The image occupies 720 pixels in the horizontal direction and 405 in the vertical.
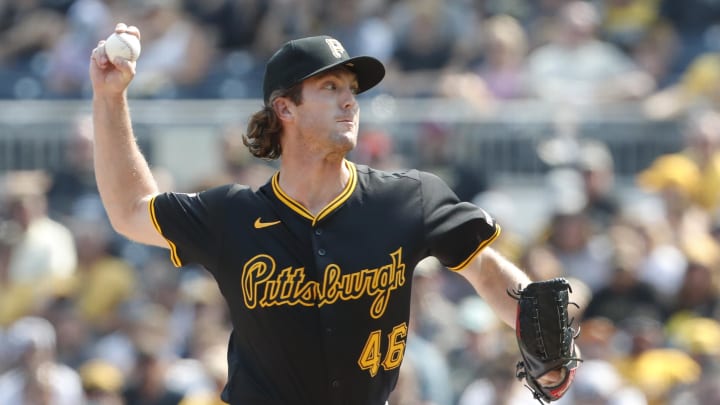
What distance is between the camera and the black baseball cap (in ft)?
14.8

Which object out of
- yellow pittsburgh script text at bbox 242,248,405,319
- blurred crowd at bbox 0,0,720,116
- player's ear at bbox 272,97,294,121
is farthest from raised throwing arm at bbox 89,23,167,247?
blurred crowd at bbox 0,0,720,116

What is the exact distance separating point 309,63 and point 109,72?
2.21ft

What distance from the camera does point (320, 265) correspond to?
14.8ft

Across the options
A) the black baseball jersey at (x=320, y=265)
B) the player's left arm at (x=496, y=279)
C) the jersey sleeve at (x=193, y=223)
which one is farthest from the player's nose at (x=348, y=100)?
the player's left arm at (x=496, y=279)

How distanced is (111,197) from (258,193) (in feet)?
1.58

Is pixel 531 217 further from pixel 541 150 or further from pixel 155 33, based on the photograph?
pixel 155 33

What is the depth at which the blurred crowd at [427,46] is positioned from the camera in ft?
35.2

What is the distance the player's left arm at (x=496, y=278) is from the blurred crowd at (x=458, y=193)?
2.49 meters

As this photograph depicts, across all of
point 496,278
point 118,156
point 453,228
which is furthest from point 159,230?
point 496,278

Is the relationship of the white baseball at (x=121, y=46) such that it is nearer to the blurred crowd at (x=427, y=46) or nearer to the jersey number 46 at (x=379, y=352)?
the jersey number 46 at (x=379, y=352)

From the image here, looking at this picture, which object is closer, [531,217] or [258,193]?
[258,193]

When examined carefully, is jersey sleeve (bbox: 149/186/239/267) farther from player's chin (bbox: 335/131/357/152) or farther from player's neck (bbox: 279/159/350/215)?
player's chin (bbox: 335/131/357/152)

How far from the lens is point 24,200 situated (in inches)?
395

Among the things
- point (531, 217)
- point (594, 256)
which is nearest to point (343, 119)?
point (594, 256)
